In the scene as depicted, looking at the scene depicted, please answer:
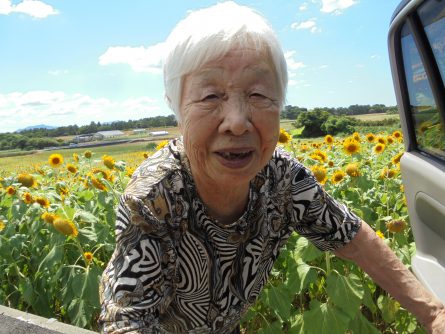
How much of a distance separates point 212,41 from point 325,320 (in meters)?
1.39

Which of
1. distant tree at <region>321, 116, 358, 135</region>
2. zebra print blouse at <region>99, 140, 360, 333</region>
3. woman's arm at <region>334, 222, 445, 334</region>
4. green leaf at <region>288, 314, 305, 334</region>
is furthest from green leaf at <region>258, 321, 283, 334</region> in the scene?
distant tree at <region>321, 116, 358, 135</region>

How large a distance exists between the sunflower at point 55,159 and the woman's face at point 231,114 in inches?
129

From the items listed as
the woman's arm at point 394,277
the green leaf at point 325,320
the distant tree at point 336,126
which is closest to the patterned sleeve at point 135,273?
the woman's arm at point 394,277

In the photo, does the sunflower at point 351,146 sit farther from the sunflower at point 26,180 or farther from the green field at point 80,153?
the sunflower at point 26,180

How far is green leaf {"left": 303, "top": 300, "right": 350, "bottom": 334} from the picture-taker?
1986 mm

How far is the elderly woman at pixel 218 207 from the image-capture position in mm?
1123

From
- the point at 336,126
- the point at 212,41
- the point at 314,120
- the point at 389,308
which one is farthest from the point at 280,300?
the point at 314,120

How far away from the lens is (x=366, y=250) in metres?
1.50

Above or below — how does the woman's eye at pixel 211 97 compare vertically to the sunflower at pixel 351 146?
above

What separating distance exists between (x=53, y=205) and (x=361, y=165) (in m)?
2.28

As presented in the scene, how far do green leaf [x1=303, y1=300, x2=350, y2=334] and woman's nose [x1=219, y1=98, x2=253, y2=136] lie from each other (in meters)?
1.21

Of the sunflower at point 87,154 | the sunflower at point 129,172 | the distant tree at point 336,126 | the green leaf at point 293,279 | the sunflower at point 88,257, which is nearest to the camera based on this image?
the green leaf at point 293,279

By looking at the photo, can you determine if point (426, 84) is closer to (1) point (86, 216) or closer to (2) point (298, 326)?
(2) point (298, 326)

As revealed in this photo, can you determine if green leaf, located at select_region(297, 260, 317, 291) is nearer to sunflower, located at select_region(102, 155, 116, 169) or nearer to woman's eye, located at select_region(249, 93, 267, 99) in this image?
woman's eye, located at select_region(249, 93, 267, 99)
